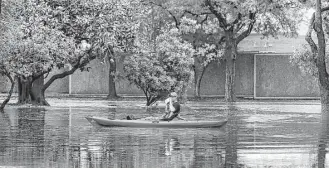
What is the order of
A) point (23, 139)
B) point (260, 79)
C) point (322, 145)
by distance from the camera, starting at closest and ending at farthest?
point (322, 145), point (23, 139), point (260, 79)

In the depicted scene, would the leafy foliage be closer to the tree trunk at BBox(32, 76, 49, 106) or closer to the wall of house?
the wall of house

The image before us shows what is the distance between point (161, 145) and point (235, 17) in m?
37.6

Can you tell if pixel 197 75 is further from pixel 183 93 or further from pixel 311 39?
pixel 311 39

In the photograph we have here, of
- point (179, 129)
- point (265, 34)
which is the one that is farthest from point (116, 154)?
point (265, 34)

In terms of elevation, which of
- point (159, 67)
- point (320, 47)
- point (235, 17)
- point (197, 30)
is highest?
point (235, 17)

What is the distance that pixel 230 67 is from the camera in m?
60.2

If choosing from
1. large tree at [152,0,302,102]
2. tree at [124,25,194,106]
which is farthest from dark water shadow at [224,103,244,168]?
large tree at [152,0,302,102]

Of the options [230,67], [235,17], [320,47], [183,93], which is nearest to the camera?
[320,47]

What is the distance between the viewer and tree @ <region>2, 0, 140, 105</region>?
138 feet

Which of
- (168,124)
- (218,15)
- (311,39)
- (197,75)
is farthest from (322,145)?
(197,75)

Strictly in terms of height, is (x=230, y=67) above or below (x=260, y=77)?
above

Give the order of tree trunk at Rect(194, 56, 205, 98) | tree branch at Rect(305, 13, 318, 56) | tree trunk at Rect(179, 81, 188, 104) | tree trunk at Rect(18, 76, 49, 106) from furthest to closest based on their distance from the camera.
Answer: tree trunk at Rect(194, 56, 205, 98) < tree trunk at Rect(179, 81, 188, 104) < tree trunk at Rect(18, 76, 49, 106) < tree branch at Rect(305, 13, 318, 56)

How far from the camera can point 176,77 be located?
Result: 50.7m

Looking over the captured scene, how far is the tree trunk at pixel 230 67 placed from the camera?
59.6 metres
